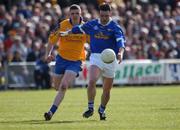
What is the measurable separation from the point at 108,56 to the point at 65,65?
60.3 inches

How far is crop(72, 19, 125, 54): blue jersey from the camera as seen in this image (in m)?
16.1

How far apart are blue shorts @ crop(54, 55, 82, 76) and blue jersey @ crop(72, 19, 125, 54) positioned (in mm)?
622

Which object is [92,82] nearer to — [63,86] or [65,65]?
[63,86]

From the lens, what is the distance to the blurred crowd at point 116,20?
31.3 metres

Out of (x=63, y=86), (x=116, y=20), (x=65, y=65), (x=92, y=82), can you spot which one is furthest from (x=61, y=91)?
(x=116, y=20)

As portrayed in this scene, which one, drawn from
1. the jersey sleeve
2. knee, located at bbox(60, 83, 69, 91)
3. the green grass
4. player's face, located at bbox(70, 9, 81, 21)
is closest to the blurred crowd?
the green grass

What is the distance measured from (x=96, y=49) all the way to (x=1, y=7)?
15984 mm

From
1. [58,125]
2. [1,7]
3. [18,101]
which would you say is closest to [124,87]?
[1,7]

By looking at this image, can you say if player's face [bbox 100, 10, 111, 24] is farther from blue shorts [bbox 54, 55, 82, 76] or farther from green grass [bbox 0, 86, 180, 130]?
green grass [bbox 0, 86, 180, 130]

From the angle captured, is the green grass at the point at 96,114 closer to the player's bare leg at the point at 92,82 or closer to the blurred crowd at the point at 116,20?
the player's bare leg at the point at 92,82

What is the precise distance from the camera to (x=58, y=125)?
1471cm

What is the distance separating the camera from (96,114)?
58.1 ft

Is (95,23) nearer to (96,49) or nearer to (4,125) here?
(96,49)

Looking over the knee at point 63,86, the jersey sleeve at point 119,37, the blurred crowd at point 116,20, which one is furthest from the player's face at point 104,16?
the blurred crowd at point 116,20
